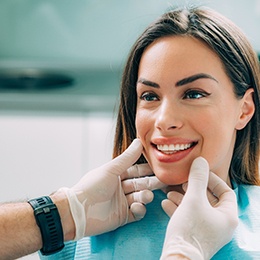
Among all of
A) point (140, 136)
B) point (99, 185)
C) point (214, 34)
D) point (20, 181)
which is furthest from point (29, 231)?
point (20, 181)

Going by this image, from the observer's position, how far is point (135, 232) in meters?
1.56

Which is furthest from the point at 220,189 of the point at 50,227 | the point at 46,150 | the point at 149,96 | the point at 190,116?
the point at 46,150

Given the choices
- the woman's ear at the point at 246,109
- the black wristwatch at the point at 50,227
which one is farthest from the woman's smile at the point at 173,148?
the black wristwatch at the point at 50,227

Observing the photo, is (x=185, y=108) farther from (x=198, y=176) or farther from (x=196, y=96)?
(x=198, y=176)

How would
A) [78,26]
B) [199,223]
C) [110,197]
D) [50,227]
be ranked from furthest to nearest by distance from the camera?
[78,26], [110,197], [50,227], [199,223]

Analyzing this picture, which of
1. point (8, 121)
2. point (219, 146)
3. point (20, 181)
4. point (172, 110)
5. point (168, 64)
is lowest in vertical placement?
point (20, 181)

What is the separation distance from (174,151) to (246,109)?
285 mm

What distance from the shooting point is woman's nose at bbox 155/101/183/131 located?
1.46m

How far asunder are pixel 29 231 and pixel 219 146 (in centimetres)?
57

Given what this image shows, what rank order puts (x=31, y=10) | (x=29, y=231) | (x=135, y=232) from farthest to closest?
(x=31, y=10), (x=135, y=232), (x=29, y=231)

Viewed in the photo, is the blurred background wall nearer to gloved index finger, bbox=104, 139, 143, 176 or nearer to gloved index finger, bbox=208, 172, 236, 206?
gloved index finger, bbox=104, 139, 143, 176

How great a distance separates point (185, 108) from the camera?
1.48m

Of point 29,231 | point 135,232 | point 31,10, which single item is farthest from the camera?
point 31,10

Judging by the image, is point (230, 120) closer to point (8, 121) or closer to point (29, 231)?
point (29, 231)
